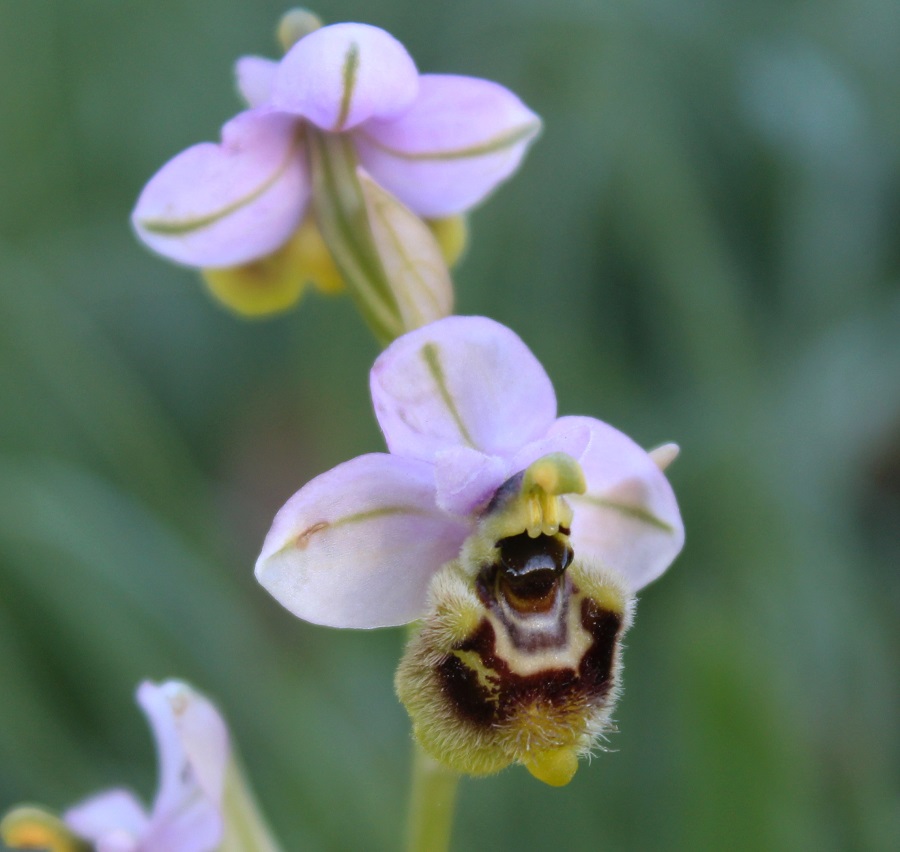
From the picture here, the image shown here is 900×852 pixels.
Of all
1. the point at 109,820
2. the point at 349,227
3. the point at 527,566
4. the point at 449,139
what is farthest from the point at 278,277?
the point at 109,820

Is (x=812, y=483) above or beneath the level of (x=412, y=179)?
beneath

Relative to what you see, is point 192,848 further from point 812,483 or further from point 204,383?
point 204,383

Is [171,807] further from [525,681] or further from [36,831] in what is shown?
[525,681]

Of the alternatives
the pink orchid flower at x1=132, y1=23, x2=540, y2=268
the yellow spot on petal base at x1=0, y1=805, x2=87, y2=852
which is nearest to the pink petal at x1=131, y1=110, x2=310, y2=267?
the pink orchid flower at x1=132, y1=23, x2=540, y2=268

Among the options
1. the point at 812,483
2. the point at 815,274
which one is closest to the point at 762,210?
the point at 815,274

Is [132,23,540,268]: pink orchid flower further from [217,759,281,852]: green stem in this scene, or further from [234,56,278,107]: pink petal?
[217,759,281,852]: green stem

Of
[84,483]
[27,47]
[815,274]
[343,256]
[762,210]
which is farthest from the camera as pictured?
[27,47]
